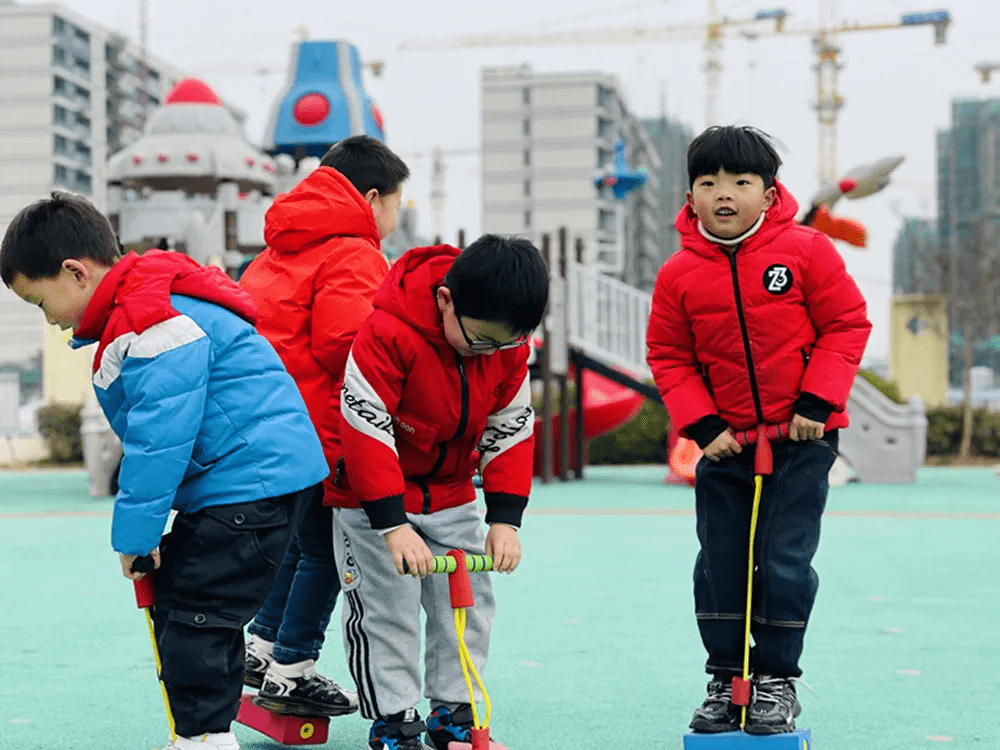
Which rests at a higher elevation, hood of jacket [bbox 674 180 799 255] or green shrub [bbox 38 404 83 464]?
hood of jacket [bbox 674 180 799 255]

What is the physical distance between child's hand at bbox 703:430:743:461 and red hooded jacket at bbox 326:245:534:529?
1.50 ft

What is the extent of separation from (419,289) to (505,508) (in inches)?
21.4

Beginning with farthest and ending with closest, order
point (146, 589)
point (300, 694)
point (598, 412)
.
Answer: point (598, 412) → point (300, 694) → point (146, 589)

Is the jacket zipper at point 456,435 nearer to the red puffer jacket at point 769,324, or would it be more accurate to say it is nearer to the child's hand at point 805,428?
the red puffer jacket at point 769,324

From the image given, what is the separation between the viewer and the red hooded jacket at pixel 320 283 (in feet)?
11.5

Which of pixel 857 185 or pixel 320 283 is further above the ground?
pixel 857 185

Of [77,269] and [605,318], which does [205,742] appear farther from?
[605,318]

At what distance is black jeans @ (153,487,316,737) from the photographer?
2881 mm

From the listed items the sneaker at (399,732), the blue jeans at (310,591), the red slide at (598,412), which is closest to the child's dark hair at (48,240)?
the blue jeans at (310,591)

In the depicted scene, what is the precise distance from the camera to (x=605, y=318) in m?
16.0

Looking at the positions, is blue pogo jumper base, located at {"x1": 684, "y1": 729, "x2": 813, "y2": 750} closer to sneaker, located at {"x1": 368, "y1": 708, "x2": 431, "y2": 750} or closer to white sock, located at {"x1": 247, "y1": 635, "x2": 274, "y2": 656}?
sneaker, located at {"x1": 368, "y1": 708, "x2": 431, "y2": 750}

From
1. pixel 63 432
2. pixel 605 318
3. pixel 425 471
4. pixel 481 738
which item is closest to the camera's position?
pixel 481 738

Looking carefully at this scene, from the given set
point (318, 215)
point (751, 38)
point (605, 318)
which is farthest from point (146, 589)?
point (751, 38)

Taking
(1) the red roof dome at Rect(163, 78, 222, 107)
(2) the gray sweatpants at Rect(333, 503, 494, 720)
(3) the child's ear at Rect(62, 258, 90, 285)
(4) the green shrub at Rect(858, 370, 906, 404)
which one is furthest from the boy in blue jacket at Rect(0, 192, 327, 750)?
(1) the red roof dome at Rect(163, 78, 222, 107)
